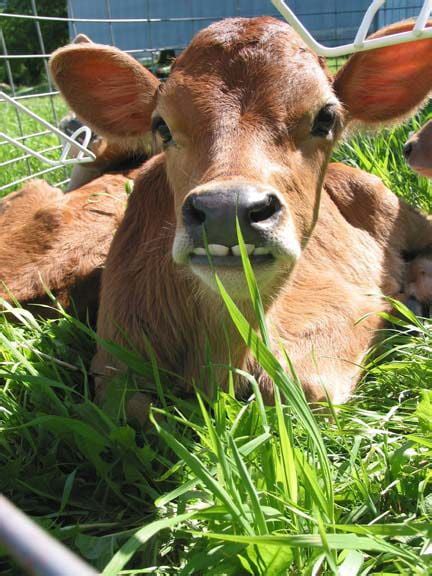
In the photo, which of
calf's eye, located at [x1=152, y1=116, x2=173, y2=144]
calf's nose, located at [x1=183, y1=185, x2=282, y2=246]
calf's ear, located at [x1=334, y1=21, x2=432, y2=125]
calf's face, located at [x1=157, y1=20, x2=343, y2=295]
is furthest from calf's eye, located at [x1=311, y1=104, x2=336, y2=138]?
calf's nose, located at [x1=183, y1=185, x2=282, y2=246]

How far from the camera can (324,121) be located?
2281mm

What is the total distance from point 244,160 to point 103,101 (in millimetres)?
1140

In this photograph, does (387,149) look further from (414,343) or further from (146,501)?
(146,501)

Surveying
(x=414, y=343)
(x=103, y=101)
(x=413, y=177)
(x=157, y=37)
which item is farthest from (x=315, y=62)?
(x=157, y=37)

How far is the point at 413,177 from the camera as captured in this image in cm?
452

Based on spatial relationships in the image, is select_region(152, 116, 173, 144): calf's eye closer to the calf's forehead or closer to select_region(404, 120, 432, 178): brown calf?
the calf's forehead

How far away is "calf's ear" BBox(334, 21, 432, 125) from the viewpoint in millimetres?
2496

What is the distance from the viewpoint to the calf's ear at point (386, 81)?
250 cm

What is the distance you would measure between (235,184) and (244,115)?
0.44 m

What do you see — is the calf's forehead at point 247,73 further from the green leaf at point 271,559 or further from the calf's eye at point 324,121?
the green leaf at point 271,559

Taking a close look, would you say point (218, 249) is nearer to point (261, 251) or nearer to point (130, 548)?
point (261, 251)

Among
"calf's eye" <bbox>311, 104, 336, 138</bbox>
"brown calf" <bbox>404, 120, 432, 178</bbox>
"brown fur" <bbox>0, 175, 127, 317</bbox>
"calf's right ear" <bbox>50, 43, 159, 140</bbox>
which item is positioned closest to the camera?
"calf's eye" <bbox>311, 104, 336, 138</bbox>

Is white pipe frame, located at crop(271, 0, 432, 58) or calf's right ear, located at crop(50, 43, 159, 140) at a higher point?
white pipe frame, located at crop(271, 0, 432, 58)

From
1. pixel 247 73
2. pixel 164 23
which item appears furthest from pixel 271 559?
pixel 164 23
